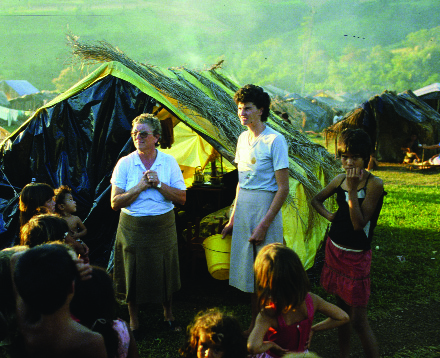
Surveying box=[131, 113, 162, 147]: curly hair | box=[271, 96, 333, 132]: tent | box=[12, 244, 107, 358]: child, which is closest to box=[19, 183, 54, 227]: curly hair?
box=[131, 113, 162, 147]: curly hair

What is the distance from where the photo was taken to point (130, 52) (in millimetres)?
56594

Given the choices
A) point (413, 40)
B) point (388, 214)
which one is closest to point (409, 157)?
point (388, 214)

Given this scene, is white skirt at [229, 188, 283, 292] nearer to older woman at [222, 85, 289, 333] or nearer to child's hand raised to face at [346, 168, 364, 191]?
older woman at [222, 85, 289, 333]

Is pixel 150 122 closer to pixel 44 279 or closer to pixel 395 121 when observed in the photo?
pixel 44 279

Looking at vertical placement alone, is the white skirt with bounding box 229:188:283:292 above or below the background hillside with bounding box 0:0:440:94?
below

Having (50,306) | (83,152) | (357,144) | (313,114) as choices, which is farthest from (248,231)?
(313,114)

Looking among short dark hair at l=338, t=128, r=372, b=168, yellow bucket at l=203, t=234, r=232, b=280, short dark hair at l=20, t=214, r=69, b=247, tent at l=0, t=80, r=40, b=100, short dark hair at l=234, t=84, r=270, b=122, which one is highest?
tent at l=0, t=80, r=40, b=100

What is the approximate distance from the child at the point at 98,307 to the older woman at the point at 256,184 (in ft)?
5.17

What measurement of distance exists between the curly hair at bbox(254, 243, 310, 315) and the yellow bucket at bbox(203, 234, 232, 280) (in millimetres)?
1954

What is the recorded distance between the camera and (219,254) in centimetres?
417

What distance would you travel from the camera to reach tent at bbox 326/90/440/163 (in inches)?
573

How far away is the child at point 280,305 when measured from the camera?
214 centimetres

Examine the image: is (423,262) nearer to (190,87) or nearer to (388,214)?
(388,214)

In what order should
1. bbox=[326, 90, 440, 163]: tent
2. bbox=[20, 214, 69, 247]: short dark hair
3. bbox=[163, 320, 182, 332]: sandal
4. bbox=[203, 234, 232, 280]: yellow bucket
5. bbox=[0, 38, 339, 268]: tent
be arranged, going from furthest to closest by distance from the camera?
bbox=[326, 90, 440, 163]: tent → bbox=[0, 38, 339, 268]: tent → bbox=[203, 234, 232, 280]: yellow bucket → bbox=[163, 320, 182, 332]: sandal → bbox=[20, 214, 69, 247]: short dark hair
